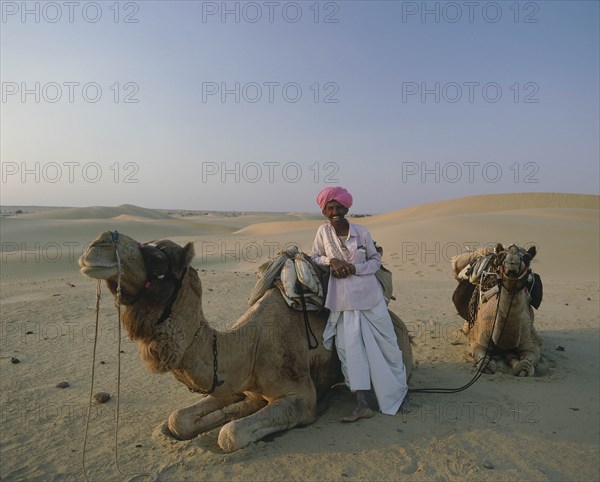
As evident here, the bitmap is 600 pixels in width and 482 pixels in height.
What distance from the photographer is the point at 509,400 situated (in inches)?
210

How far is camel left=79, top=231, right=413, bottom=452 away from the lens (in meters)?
3.43

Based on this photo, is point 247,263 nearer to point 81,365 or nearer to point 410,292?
point 410,292

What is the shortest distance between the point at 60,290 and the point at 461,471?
10282 mm

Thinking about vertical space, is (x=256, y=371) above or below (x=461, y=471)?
above

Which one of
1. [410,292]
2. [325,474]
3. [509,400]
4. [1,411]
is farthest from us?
[410,292]

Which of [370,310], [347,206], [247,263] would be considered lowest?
[247,263]

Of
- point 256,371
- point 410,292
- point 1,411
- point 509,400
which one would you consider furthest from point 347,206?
point 410,292

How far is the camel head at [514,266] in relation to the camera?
18.5 ft

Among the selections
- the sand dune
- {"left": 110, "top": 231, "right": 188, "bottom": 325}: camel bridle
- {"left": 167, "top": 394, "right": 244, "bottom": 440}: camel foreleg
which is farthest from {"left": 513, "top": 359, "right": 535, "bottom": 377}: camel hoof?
the sand dune

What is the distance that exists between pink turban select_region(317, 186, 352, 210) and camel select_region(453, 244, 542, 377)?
195cm

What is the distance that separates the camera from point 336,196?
5.10 meters

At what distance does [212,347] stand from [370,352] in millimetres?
1650

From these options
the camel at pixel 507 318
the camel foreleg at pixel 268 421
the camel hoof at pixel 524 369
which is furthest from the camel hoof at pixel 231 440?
the camel hoof at pixel 524 369

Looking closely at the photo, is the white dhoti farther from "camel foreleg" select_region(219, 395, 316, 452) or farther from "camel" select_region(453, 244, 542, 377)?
"camel" select_region(453, 244, 542, 377)
